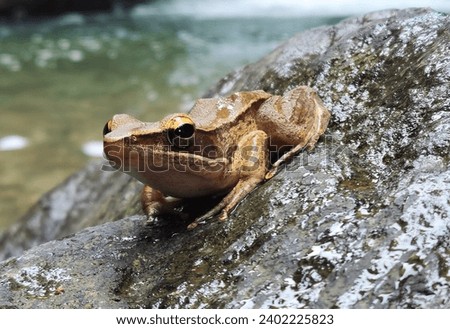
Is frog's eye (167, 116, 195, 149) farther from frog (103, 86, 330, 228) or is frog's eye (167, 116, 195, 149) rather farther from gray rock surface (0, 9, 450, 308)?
gray rock surface (0, 9, 450, 308)

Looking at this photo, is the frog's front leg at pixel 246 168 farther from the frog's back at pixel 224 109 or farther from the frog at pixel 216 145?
the frog's back at pixel 224 109

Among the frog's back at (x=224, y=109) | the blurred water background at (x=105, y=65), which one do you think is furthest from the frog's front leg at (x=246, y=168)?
the blurred water background at (x=105, y=65)

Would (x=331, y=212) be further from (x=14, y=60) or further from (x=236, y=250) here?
(x=14, y=60)

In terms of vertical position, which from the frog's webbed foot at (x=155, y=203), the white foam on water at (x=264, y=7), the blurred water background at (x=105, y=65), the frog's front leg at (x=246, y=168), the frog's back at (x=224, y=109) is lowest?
the blurred water background at (x=105, y=65)

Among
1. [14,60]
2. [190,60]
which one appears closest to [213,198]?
[190,60]

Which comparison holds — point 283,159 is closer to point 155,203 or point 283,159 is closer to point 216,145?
point 216,145

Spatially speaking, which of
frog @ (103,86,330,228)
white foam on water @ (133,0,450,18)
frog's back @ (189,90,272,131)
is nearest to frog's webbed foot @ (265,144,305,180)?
frog @ (103,86,330,228)
